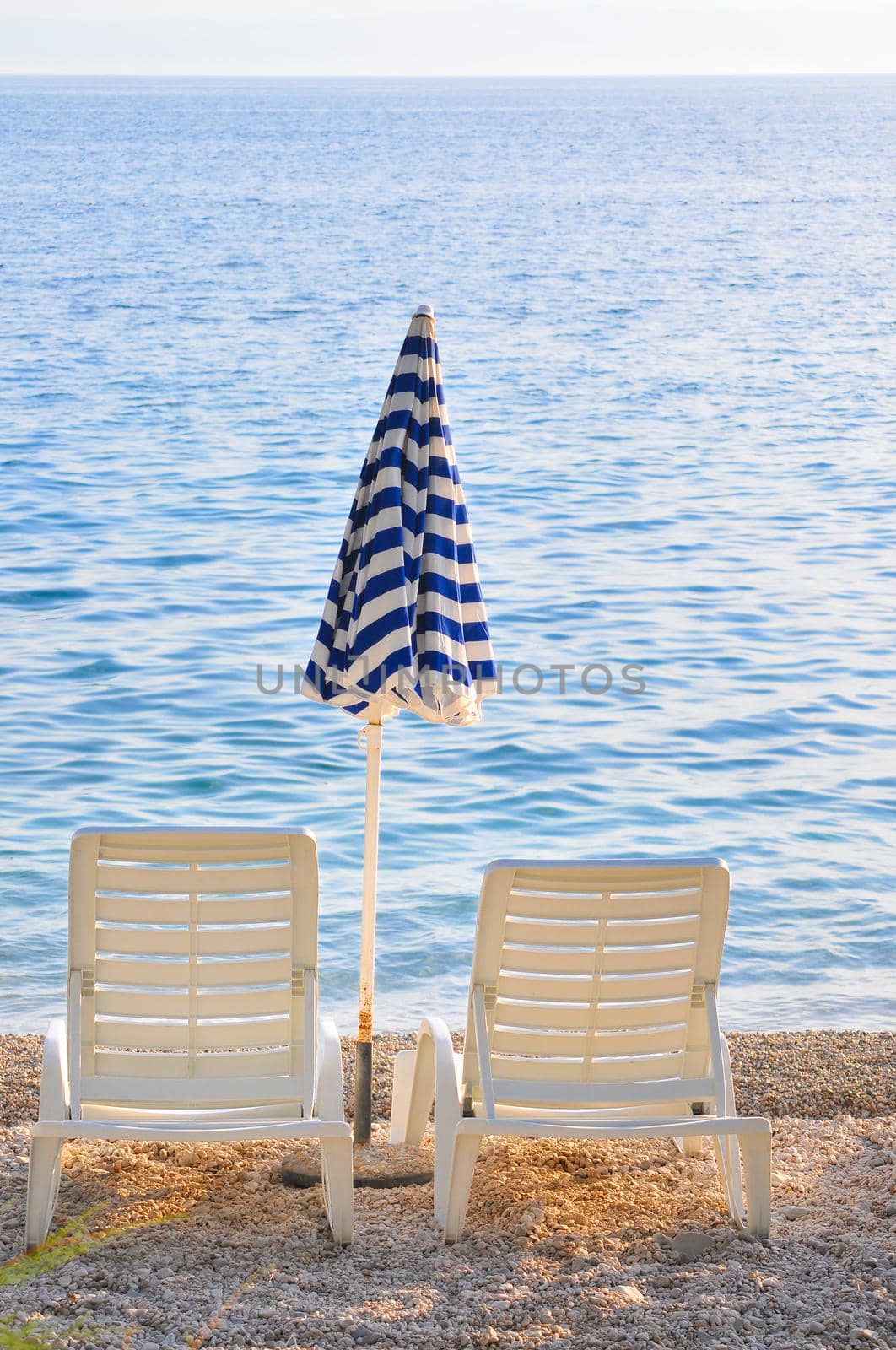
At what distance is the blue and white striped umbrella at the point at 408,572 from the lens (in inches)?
135

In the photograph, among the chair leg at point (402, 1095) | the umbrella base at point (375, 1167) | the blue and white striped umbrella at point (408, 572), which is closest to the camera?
the blue and white striped umbrella at point (408, 572)

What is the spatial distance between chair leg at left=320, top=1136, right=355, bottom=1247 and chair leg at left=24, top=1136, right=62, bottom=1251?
55 centimetres

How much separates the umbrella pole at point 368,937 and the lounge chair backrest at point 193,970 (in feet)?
0.95

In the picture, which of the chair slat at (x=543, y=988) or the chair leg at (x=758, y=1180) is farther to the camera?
the chair slat at (x=543, y=988)

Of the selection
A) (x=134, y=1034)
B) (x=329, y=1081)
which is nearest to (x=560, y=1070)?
(x=329, y=1081)

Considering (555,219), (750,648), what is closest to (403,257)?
(555,219)

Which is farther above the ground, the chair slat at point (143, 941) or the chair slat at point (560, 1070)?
the chair slat at point (143, 941)

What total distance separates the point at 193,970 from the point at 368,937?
506 millimetres

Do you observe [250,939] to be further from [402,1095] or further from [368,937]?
[402,1095]

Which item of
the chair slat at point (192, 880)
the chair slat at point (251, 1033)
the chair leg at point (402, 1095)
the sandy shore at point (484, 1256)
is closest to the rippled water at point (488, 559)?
the chair leg at point (402, 1095)

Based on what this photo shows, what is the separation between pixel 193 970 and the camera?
327 centimetres

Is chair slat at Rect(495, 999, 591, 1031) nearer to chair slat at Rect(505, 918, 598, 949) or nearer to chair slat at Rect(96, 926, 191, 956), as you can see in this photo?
chair slat at Rect(505, 918, 598, 949)

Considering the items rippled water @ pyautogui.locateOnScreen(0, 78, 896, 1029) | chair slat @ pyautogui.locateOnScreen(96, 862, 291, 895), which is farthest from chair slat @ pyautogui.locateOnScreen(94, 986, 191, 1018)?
rippled water @ pyautogui.locateOnScreen(0, 78, 896, 1029)

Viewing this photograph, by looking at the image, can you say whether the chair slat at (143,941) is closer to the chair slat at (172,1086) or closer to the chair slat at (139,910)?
the chair slat at (139,910)
